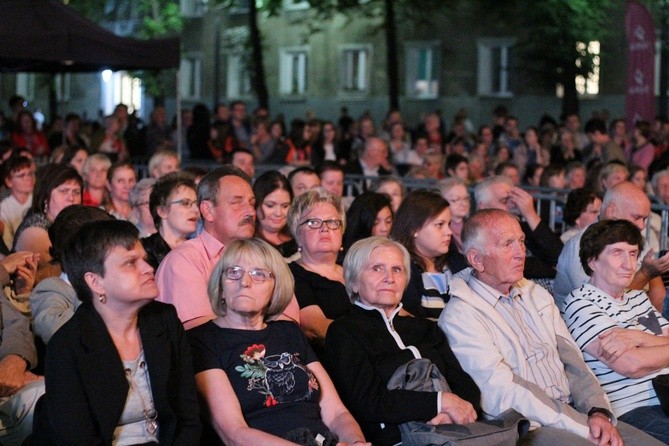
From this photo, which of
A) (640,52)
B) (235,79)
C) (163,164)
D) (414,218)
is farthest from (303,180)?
(235,79)

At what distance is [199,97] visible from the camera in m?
40.1

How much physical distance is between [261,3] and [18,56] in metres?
20.7

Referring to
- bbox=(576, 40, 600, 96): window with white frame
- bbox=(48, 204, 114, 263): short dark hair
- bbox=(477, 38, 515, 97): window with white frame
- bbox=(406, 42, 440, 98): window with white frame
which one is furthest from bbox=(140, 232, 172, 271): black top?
bbox=(406, 42, 440, 98): window with white frame

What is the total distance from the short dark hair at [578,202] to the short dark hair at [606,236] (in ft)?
8.57

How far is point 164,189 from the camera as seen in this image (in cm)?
782

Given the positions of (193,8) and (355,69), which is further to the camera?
(193,8)

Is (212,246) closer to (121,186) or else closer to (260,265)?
(260,265)

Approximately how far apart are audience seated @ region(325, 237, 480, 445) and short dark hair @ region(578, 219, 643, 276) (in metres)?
1.17

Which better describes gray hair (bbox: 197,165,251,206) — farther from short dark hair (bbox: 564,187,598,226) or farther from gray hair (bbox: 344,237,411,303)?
short dark hair (bbox: 564,187,598,226)

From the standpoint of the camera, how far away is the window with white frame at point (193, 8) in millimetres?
39400

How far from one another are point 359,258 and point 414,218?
1.33 m

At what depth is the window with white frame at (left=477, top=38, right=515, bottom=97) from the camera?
32531 millimetres

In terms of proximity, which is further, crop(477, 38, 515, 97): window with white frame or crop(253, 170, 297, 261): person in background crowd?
crop(477, 38, 515, 97): window with white frame

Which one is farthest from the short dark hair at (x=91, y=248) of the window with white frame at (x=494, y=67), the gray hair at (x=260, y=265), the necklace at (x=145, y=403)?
the window with white frame at (x=494, y=67)
